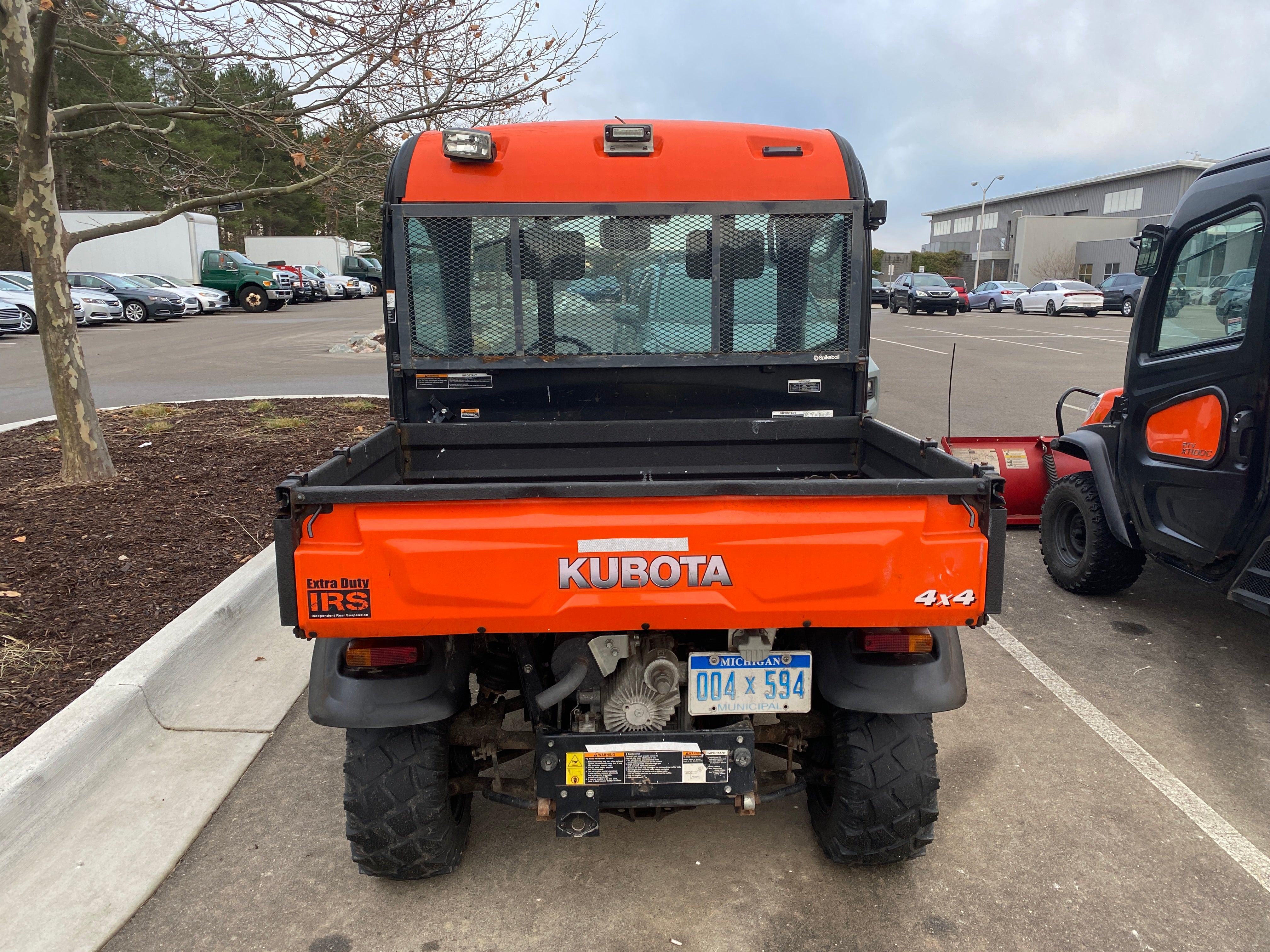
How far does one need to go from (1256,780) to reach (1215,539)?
118 cm

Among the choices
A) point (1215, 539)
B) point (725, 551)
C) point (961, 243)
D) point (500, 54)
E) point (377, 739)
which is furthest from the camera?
point (961, 243)

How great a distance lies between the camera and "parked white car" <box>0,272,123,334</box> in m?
22.3

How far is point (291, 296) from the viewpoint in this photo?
124ft

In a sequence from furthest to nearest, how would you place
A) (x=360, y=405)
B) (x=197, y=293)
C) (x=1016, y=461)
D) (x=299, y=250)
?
(x=299, y=250) → (x=197, y=293) → (x=360, y=405) → (x=1016, y=461)

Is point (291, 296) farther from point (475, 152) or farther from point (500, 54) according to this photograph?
point (475, 152)

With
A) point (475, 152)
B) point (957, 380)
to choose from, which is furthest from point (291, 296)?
point (475, 152)

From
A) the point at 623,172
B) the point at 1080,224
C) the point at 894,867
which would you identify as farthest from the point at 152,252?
the point at 1080,224

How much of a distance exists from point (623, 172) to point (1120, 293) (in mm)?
37071

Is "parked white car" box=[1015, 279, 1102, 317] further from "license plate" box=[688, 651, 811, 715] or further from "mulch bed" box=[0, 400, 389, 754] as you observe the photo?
"license plate" box=[688, 651, 811, 715]

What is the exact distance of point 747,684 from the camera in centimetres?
263

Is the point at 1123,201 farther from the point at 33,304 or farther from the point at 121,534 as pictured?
the point at 121,534

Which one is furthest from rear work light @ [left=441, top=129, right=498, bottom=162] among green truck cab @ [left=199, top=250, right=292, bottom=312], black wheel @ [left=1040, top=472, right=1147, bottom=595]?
green truck cab @ [left=199, top=250, right=292, bottom=312]

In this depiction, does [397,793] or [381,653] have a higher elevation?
[381,653]

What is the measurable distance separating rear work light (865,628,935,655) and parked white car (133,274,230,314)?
105 ft
